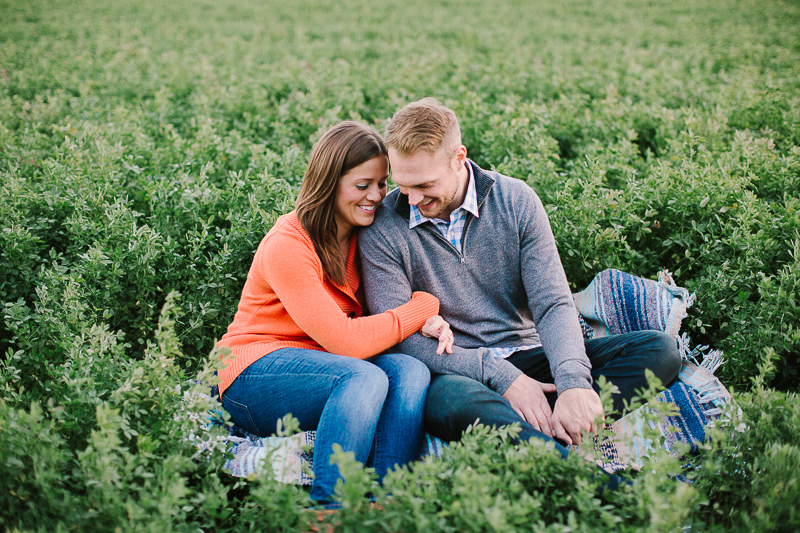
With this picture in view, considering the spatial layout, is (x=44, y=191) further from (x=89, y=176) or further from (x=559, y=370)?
(x=559, y=370)

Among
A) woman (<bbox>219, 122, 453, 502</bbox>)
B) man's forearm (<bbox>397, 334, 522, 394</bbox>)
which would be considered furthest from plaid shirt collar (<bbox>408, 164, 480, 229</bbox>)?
man's forearm (<bbox>397, 334, 522, 394</bbox>)

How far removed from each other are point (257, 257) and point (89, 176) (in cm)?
203

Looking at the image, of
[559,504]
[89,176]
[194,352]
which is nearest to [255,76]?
[89,176]

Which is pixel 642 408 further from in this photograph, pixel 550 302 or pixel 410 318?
pixel 410 318

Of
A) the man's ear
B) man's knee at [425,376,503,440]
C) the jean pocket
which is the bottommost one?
the jean pocket

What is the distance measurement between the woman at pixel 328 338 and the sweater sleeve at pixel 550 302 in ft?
1.77

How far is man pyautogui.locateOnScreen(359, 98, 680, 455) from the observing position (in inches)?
110

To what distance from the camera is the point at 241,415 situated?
2.82 metres

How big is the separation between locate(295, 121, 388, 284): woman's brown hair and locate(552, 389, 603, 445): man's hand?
134cm

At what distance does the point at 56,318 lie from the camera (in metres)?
3.03

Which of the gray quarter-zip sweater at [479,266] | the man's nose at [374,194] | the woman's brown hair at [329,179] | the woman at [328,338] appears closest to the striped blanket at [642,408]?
the woman at [328,338]

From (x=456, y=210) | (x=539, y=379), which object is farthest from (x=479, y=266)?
(x=539, y=379)

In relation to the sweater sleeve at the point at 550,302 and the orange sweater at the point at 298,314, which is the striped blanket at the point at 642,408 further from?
the orange sweater at the point at 298,314

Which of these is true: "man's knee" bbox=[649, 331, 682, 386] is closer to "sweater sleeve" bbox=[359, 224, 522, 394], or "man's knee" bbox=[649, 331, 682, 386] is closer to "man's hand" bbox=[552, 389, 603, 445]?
"man's hand" bbox=[552, 389, 603, 445]
